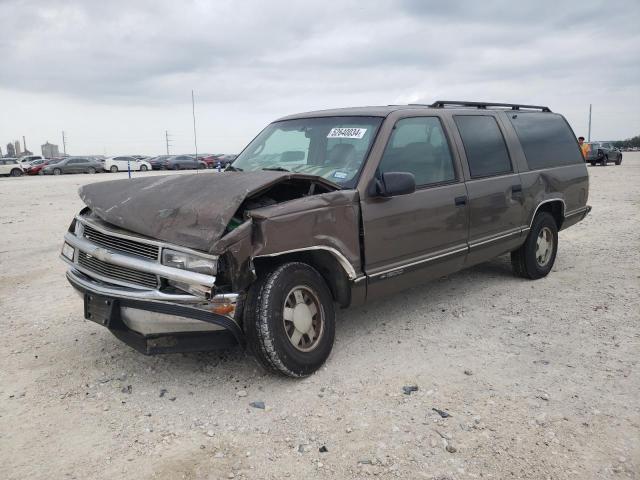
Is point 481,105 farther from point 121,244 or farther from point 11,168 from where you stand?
point 11,168

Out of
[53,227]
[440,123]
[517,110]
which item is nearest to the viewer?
[440,123]

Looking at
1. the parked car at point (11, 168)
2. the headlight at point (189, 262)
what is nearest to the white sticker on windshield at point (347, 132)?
the headlight at point (189, 262)

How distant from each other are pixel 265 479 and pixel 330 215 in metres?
1.73

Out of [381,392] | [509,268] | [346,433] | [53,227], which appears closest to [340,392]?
[381,392]

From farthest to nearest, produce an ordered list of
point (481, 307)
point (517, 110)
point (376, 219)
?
point (517, 110) → point (481, 307) → point (376, 219)

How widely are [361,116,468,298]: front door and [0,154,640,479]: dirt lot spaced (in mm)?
556

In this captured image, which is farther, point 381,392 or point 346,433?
point 381,392

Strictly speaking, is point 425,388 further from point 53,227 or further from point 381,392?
point 53,227

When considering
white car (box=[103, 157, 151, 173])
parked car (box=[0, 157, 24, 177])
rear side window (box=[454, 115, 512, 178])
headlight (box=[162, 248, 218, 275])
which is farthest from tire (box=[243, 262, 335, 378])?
parked car (box=[0, 157, 24, 177])

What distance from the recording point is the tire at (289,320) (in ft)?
11.0

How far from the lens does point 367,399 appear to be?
3400 millimetres

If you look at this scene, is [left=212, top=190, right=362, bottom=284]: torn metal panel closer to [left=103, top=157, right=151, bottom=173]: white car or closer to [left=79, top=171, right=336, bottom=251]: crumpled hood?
[left=79, top=171, right=336, bottom=251]: crumpled hood

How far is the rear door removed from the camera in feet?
16.4

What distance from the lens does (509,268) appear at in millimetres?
6547
